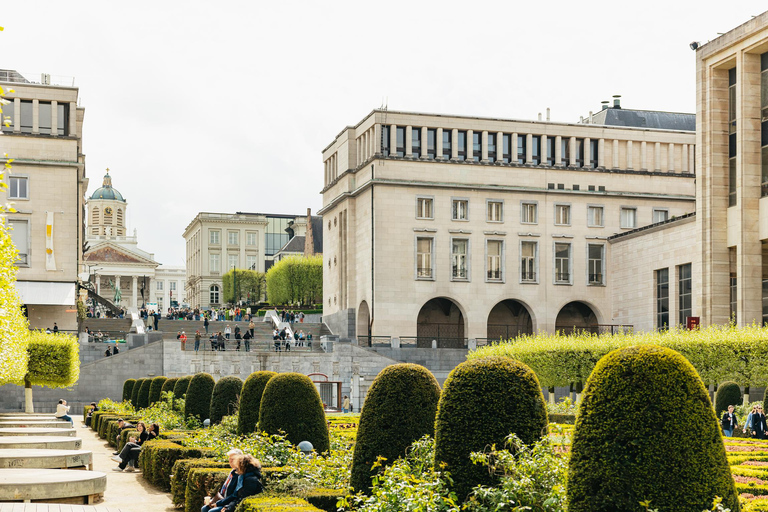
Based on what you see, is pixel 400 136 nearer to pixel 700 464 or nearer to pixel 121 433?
pixel 121 433

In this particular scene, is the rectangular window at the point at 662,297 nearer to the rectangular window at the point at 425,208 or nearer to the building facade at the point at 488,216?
the building facade at the point at 488,216

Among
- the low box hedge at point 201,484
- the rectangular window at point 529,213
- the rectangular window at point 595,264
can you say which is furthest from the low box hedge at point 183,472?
the rectangular window at point 595,264

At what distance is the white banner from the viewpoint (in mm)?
61219

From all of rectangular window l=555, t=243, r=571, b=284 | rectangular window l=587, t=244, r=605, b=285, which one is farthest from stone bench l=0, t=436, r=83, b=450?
rectangular window l=587, t=244, r=605, b=285

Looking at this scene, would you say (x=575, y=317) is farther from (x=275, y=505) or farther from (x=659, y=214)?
(x=275, y=505)

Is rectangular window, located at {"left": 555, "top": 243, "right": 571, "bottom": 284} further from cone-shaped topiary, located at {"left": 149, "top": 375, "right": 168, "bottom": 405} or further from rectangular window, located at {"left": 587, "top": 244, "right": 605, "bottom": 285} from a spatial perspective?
cone-shaped topiary, located at {"left": 149, "top": 375, "right": 168, "bottom": 405}

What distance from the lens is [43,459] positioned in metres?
18.0

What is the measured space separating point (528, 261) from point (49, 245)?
3155 cm

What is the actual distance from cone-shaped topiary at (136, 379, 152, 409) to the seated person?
2790cm

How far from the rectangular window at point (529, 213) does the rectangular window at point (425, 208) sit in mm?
6540

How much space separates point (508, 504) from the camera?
32.0 ft

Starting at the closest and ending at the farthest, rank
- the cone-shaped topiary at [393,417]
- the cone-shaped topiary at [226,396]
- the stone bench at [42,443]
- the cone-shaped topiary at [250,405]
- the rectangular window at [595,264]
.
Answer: the cone-shaped topiary at [393,417] < the cone-shaped topiary at [250,405] < the stone bench at [42,443] < the cone-shaped topiary at [226,396] < the rectangular window at [595,264]

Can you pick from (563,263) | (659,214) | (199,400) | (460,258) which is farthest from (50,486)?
(659,214)

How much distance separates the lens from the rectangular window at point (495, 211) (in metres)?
67.6
